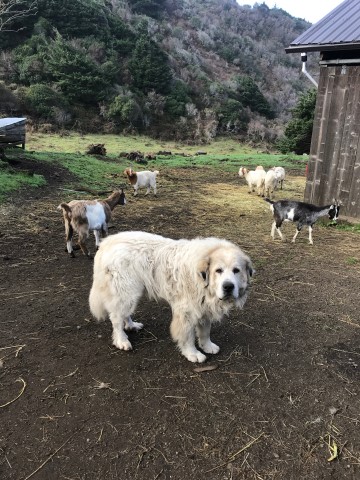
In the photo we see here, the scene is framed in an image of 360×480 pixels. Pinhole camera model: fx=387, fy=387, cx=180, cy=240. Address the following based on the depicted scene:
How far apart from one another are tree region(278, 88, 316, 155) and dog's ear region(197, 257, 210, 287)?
29388mm

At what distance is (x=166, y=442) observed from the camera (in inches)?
124

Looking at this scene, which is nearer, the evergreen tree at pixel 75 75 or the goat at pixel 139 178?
the goat at pixel 139 178

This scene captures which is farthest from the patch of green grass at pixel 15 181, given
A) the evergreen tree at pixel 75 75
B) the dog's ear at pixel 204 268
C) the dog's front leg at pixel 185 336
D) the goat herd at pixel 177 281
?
the evergreen tree at pixel 75 75

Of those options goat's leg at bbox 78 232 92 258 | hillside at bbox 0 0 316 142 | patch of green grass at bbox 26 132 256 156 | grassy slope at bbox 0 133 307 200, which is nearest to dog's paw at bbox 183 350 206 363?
goat's leg at bbox 78 232 92 258

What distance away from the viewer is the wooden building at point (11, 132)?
14.1 meters

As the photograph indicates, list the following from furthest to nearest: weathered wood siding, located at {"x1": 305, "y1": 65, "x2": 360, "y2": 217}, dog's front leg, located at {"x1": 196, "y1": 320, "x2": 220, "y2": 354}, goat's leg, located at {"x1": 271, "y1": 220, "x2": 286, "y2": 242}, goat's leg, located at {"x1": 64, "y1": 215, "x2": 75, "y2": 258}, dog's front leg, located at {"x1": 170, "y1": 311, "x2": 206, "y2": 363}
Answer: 1. weathered wood siding, located at {"x1": 305, "y1": 65, "x2": 360, "y2": 217}
2. goat's leg, located at {"x1": 271, "y1": 220, "x2": 286, "y2": 242}
3. goat's leg, located at {"x1": 64, "y1": 215, "x2": 75, "y2": 258}
4. dog's front leg, located at {"x1": 196, "y1": 320, "x2": 220, "y2": 354}
5. dog's front leg, located at {"x1": 170, "y1": 311, "x2": 206, "y2": 363}

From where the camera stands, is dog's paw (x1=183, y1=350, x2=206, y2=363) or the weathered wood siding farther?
the weathered wood siding

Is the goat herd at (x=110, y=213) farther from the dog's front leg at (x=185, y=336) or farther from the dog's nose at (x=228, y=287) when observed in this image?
the dog's nose at (x=228, y=287)

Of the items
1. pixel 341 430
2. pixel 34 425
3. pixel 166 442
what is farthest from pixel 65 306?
pixel 341 430

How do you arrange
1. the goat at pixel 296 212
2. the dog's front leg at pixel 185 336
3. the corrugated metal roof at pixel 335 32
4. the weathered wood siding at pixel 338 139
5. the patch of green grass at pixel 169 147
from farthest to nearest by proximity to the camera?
1. the patch of green grass at pixel 169 147
2. the weathered wood siding at pixel 338 139
3. the corrugated metal roof at pixel 335 32
4. the goat at pixel 296 212
5. the dog's front leg at pixel 185 336

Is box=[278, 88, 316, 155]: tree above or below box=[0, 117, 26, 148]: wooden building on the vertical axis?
above

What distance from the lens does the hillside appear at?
33781mm

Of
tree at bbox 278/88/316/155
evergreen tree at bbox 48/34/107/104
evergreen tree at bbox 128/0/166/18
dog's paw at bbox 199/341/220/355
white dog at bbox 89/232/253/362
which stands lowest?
dog's paw at bbox 199/341/220/355

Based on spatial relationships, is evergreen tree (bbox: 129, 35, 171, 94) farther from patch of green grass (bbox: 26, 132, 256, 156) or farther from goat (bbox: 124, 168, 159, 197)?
goat (bbox: 124, 168, 159, 197)
